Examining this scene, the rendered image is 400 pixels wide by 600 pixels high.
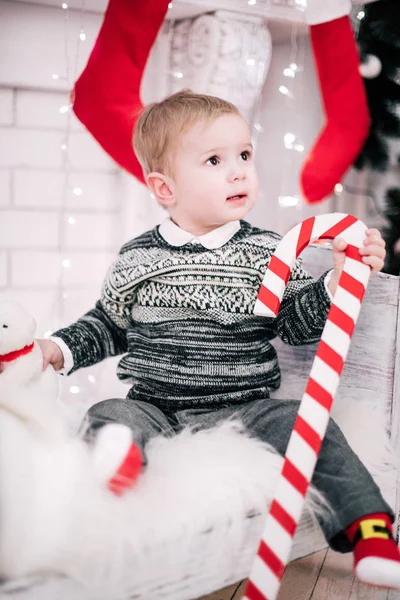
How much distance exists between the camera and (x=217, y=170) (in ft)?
3.58

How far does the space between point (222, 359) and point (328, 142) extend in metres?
0.75

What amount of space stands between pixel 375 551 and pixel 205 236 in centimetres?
58

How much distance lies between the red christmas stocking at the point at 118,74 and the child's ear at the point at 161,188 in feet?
0.82

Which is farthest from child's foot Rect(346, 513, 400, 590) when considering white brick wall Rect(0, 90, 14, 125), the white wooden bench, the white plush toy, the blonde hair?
white brick wall Rect(0, 90, 14, 125)

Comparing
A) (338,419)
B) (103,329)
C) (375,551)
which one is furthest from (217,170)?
Result: (375,551)

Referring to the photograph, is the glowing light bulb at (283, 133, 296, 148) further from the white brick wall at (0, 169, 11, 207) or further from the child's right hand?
the child's right hand

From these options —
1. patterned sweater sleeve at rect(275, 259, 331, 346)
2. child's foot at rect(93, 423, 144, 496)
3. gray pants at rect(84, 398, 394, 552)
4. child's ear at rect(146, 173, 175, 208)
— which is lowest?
gray pants at rect(84, 398, 394, 552)

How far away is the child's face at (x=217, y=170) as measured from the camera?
1083 mm

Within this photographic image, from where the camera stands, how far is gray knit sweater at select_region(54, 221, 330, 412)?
3.67 feet

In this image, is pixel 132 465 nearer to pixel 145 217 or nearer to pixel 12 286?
pixel 12 286

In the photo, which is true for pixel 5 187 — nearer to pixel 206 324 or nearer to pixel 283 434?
pixel 206 324

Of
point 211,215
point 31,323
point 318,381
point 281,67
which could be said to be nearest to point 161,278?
point 211,215

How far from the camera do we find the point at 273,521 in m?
0.84

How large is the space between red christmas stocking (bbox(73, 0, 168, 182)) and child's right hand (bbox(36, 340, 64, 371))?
0.47m
